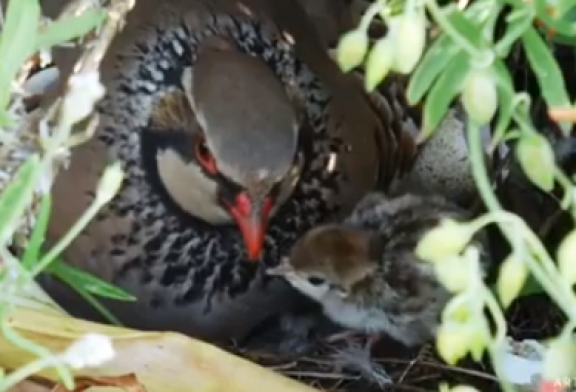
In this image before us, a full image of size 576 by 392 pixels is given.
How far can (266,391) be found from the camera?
108cm

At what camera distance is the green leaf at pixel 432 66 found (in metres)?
0.77

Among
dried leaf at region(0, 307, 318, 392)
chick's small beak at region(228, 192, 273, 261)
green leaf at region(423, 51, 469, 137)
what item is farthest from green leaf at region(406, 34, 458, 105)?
chick's small beak at region(228, 192, 273, 261)

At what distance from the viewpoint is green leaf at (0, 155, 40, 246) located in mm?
769

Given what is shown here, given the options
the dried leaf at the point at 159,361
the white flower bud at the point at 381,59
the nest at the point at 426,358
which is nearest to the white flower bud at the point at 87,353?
the white flower bud at the point at 381,59

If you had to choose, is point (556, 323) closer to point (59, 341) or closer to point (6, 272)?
point (59, 341)

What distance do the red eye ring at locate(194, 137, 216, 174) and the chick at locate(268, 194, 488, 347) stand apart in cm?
13

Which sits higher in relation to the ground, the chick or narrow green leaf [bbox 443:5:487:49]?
narrow green leaf [bbox 443:5:487:49]

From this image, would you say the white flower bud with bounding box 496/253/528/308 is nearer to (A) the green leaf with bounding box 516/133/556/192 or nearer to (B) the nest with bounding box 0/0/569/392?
(A) the green leaf with bounding box 516/133/556/192

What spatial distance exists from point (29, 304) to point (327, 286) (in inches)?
14.1

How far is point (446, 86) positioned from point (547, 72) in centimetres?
6

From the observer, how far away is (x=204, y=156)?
4.77 feet

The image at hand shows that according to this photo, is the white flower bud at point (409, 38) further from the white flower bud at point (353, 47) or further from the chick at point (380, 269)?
the chick at point (380, 269)

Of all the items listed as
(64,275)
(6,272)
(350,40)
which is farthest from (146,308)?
(350,40)

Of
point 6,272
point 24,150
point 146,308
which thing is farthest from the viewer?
point 146,308
